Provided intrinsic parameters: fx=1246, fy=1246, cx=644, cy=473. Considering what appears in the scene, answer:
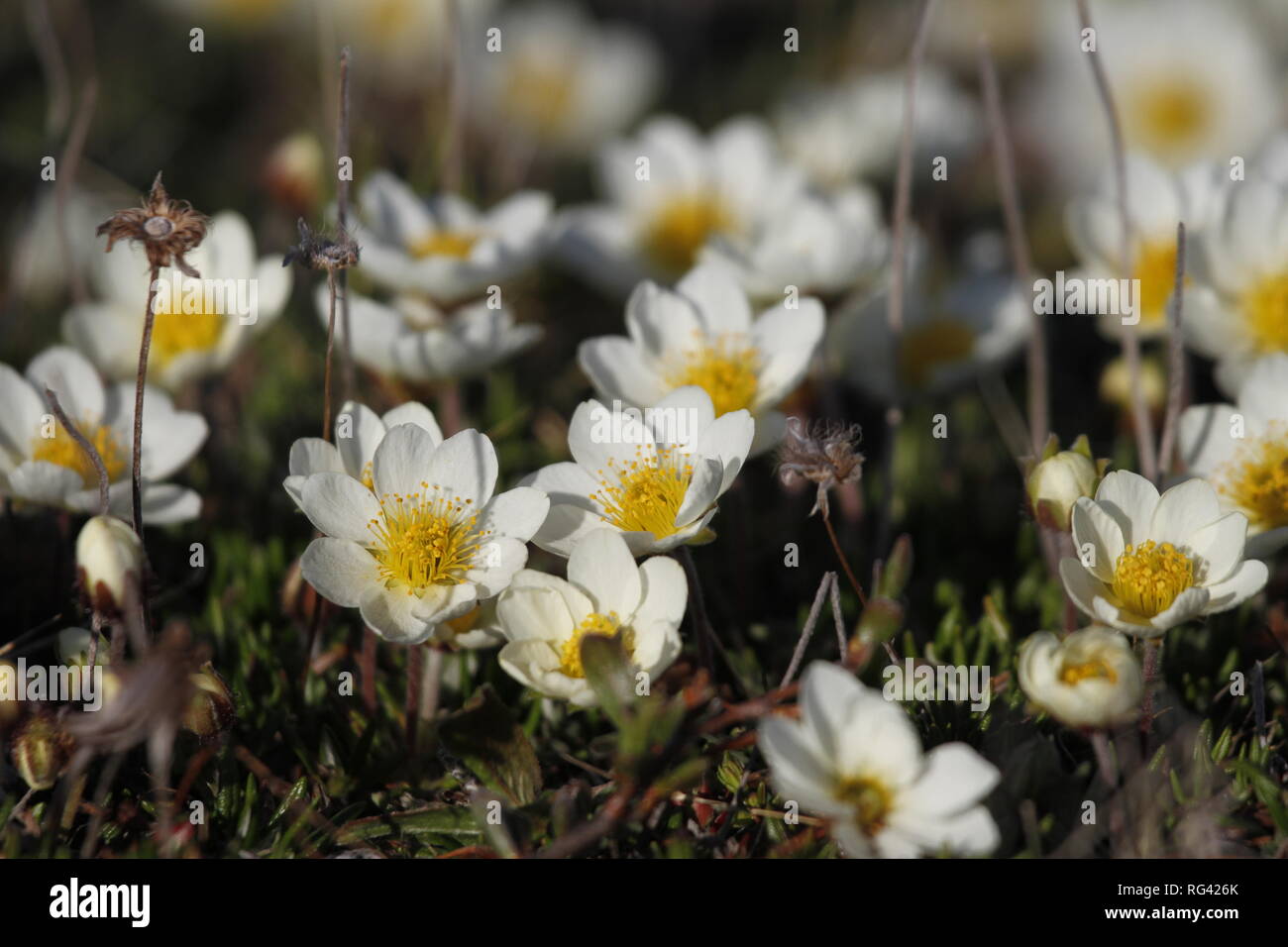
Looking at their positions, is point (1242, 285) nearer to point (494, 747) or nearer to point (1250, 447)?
point (1250, 447)

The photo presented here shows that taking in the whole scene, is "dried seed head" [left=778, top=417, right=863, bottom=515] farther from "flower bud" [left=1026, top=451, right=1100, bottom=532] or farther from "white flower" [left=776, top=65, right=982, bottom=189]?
"white flower" [left=776, top=65, right=982, bottom=189]

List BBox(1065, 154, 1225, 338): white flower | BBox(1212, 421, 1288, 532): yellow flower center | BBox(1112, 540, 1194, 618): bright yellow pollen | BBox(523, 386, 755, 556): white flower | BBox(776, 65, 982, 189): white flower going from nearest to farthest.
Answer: BBox(1112, 540, 1194, 618): bright yellow pollen, BBox(523, 386, 755, 556): white flower, BBox(1212, 421, 1288, 532): yellow flower center, BBox(1065, 154, 1225, 338): white flower, BBox(776, 65, 982, 189): white flower

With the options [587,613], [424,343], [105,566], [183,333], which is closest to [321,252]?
[424,343]

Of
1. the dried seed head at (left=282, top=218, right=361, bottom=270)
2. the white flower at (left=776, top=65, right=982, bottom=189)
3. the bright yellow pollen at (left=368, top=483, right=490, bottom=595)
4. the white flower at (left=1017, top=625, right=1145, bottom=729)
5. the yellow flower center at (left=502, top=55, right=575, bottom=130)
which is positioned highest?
the yellow flower center at (left=502, top=55, right=575, bottom=130)

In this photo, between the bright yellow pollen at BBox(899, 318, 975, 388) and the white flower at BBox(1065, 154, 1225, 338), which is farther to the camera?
the bright yellow pollen at BBox(899, 318, 975, 388)

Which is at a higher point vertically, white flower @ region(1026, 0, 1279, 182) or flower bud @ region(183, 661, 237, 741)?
white flower @ region(1026, 0, 1279, 182)

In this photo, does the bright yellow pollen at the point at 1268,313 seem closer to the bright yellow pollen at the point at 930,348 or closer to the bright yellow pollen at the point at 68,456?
the bright yellow pollen at the point at 930,348

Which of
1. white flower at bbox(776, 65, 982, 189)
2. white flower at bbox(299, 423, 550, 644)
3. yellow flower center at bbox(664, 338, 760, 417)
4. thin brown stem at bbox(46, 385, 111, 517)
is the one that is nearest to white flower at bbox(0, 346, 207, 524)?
thin brown stem at bbox(46, 385, 111, 517)
